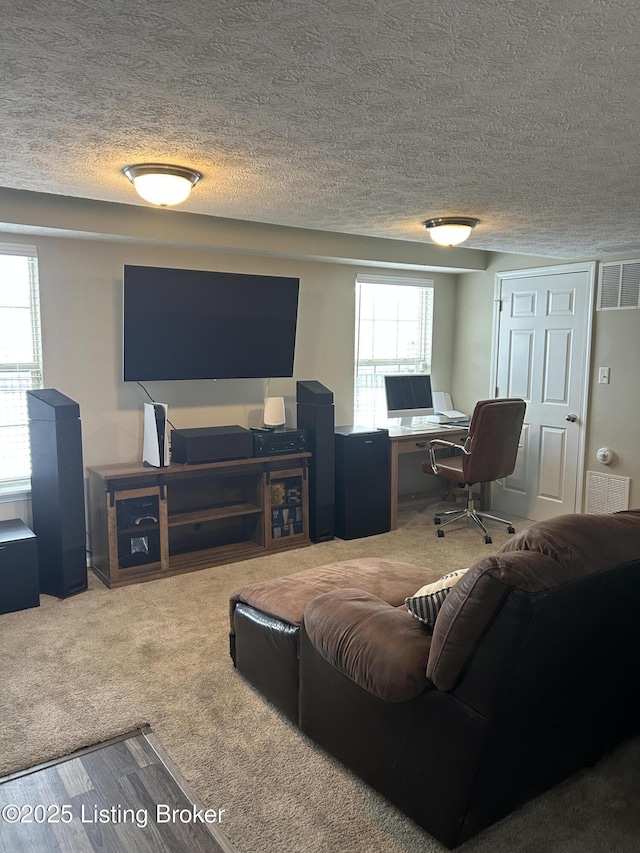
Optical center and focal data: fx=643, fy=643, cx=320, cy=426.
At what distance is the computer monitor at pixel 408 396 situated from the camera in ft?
17.8

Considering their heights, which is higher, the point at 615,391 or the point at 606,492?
the point at 615,391

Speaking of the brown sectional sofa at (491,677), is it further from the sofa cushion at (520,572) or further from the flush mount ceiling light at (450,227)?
the flush mount ceiling light at (450,227)

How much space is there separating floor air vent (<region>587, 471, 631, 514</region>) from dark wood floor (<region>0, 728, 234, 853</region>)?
12.4 feet

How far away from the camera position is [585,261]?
489 centimetres

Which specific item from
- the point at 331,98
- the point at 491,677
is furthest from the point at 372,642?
the point at 331,98

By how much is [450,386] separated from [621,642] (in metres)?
4.34

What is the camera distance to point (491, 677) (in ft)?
5.52

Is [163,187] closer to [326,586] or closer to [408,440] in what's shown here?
[326,586]

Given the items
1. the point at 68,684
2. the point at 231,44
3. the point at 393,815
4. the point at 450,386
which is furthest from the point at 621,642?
the point at 450,386

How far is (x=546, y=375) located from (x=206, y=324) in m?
2.78

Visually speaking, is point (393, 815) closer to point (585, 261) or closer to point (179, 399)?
point (179, 399)

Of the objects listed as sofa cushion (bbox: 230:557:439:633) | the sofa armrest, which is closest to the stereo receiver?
sofa cushion (bbox: 230:557:439:633)

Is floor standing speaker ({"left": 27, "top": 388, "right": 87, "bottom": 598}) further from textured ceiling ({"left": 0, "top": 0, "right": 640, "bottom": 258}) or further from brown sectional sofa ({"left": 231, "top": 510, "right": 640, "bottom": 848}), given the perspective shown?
brown sectional sofa ({"left": 231, "top": 510, "right": 640, "bottom": 848})

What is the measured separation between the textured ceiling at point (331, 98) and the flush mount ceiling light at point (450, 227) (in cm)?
48
